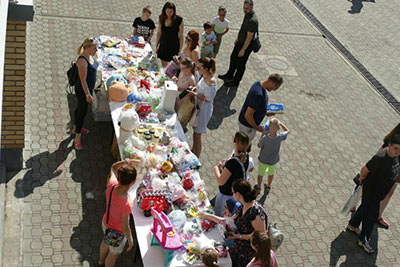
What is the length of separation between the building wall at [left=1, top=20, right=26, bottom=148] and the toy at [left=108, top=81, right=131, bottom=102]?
146 cm

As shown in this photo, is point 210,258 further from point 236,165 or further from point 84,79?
point 84,79

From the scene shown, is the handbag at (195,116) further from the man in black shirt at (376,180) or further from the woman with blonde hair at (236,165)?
the man in black shirt at (376,180)

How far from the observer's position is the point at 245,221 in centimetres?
629

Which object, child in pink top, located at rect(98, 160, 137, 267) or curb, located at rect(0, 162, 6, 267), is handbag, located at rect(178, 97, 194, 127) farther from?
curb, located at rect(0, 162, 6, 267)

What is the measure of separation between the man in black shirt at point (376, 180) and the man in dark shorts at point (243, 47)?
14.9 feet

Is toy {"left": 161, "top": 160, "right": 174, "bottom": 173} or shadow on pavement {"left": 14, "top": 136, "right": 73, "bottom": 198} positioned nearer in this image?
toy {"left": 161, "top": 160, "right": 174, "bottom": 173}

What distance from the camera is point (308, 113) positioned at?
11609mm

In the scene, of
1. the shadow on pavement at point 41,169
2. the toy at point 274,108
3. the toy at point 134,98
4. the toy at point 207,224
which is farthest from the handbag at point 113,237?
the toy at point 274,108

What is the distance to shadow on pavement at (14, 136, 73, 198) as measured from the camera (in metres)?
7.78

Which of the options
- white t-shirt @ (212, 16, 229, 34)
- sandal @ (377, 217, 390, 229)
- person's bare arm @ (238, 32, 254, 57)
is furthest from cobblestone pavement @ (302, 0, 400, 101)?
sandal @ (377, 217, 390, 229)

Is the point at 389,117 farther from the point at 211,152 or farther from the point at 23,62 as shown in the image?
the point at 23,62

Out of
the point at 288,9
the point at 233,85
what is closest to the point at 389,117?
the point at 233,85

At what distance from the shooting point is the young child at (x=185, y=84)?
8.62 m

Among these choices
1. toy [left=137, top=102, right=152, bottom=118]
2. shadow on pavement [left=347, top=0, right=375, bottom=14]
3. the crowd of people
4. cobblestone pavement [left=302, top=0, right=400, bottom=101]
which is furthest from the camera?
shadow on pavement [left=347, top=0, right=375, bottom=14]
